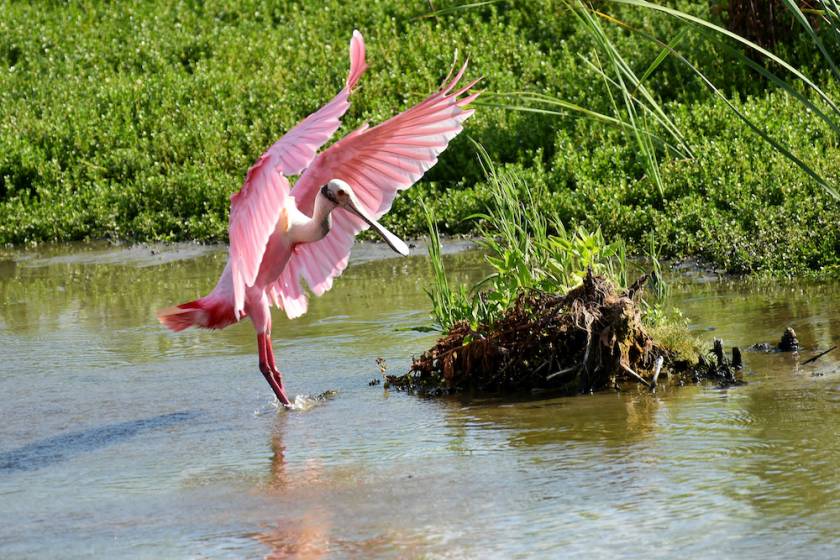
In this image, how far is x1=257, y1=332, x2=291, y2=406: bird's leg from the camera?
22.4 feet

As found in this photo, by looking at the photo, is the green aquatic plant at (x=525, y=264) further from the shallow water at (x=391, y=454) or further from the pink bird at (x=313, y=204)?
the shallow water at (x=391, y=454)

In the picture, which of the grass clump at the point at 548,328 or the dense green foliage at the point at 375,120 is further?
the dense green foliage at the point at 375,120

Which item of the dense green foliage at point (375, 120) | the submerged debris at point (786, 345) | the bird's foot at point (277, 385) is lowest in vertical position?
the bird's foot at point (277, 385)

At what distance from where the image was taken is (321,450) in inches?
233

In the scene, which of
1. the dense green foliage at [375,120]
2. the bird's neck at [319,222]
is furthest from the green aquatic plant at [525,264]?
the dense green foliage at [375,120]

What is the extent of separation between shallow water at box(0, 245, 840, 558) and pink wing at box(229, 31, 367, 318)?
76 centimetres

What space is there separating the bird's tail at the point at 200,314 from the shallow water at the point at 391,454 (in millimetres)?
354

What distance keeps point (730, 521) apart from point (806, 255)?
4.54m

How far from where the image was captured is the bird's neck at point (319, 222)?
22.8 feet

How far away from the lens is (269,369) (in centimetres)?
689

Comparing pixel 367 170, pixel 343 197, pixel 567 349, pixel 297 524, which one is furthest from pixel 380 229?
pixel 297 524

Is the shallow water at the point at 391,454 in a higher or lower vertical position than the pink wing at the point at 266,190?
lower

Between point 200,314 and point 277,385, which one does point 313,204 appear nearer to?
point 200,314

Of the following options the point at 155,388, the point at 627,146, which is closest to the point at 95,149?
the point at 627,146
